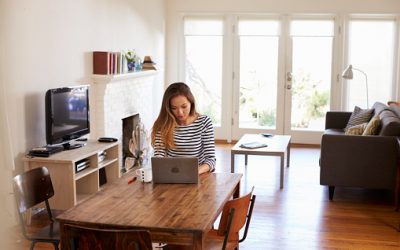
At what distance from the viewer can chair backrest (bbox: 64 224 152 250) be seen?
6.48ft

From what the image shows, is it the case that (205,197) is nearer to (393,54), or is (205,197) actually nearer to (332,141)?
(332,141)

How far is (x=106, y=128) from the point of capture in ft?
19.2

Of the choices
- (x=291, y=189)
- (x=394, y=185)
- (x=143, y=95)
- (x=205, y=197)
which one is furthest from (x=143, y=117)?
(x=205, y=197)

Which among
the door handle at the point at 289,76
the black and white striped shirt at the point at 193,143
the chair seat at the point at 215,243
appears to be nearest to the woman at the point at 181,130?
the black and white striped shirt at the point at 193,143

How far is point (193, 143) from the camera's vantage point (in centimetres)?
316

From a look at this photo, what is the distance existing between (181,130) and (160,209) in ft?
2.84

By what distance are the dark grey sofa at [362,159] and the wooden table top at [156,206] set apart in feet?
8.13

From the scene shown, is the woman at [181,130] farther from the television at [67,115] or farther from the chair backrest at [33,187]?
the television at [67,115]

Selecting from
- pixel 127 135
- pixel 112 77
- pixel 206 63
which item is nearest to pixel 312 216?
pixel 112 77

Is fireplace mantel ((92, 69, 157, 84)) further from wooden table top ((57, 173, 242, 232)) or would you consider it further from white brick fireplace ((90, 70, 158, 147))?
wooden table top ((57, 173, 242, 232))

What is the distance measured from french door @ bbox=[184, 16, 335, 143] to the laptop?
606 centimetres

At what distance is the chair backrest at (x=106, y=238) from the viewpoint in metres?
1.97

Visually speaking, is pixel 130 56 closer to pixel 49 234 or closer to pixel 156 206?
pixel 49 234

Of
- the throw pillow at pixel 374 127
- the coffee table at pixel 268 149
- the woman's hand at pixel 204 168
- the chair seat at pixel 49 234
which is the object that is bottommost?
the chair seat at pixel 49 234
